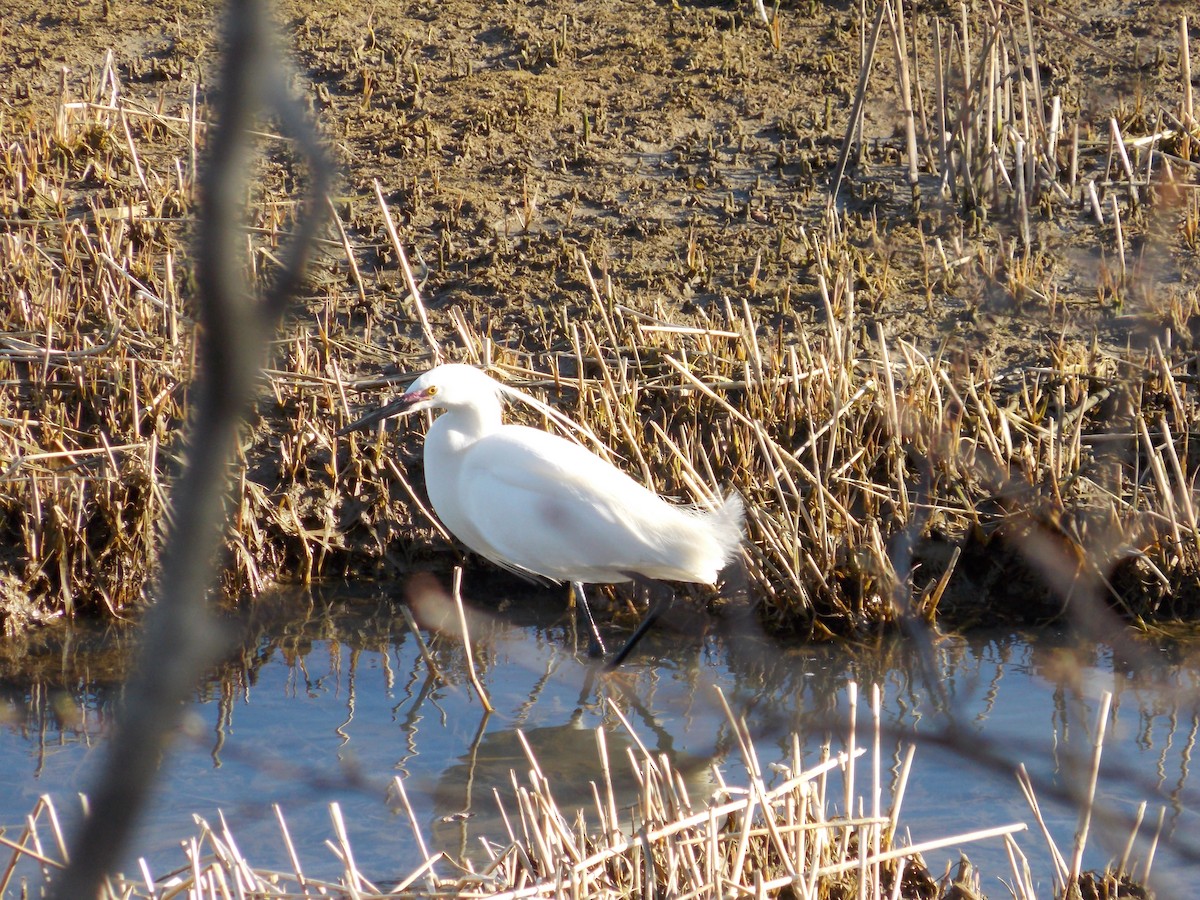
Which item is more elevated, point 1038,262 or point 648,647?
point 1038,262

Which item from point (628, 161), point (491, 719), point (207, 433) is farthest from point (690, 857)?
point (628, 161)

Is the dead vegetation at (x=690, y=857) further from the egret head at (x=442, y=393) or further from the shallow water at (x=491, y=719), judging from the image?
the egret head at (x=442, y=393)

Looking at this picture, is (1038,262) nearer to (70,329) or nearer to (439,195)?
(439,195)

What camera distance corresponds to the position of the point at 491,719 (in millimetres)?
4691

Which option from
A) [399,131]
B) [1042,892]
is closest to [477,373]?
[1042,892]

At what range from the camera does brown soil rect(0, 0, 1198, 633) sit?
6527 mm

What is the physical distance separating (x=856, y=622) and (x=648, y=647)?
0.80 meters

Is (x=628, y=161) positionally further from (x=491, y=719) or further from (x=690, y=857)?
(x=690, y=857)

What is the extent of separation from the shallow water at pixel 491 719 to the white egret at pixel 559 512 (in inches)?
12.9

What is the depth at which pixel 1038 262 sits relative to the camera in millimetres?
6441

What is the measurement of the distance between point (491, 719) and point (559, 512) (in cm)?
72

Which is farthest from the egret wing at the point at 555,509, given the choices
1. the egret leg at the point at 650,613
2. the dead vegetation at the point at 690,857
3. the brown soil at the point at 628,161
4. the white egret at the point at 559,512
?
the dead vegetation at the point at 690,857

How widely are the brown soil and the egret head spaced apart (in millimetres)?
788

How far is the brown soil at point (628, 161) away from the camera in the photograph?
6527mm
